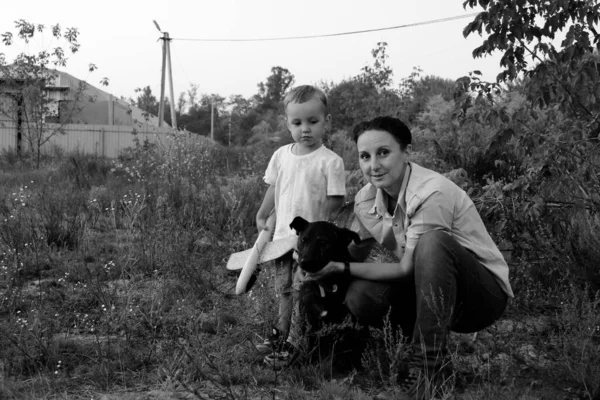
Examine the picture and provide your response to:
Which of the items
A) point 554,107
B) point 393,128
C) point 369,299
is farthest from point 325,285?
point 554,107

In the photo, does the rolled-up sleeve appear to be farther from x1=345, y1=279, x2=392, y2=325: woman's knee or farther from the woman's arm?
x1=345, y1=279, x2=392, y2=325: woman's knee

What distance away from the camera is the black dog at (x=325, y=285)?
3104mm

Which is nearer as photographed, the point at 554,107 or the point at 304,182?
the point at 304,182

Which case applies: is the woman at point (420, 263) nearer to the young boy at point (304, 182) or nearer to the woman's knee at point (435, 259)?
the woman's knee at point (435, 259)

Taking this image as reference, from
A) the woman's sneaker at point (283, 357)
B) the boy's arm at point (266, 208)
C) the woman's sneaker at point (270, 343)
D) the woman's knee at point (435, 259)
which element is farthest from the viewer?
the boy's arm at point (266, 208)

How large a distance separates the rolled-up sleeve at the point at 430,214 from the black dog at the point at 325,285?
1.30ft

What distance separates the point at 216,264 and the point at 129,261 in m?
0.72

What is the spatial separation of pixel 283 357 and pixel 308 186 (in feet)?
3.21

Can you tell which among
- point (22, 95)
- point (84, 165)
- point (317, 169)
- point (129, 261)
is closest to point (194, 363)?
point (317, 169)

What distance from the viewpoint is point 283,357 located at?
323 cm

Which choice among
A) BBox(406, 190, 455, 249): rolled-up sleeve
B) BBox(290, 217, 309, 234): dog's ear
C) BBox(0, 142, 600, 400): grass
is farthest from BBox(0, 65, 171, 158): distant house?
BBox(406, 190, 455, 249): rolled-up sleeve

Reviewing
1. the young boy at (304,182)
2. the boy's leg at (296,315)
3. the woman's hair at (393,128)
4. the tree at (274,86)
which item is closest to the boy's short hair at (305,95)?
the young boy at (304,182)

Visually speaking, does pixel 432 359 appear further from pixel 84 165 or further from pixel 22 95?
pixel 22 95

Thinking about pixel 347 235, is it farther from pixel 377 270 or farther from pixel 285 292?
pixel 285 292
